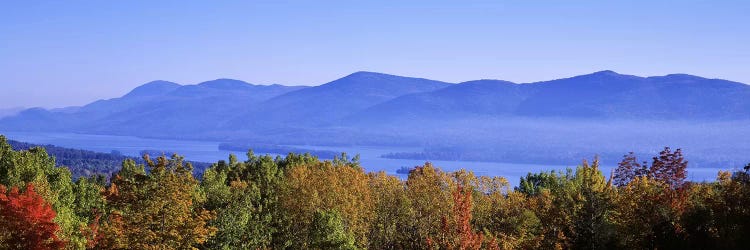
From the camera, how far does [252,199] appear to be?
59281mm

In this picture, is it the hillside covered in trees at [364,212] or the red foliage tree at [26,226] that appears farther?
the red foliage tree at [26,226]

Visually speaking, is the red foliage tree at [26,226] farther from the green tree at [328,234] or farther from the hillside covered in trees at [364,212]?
the green tree at [328,234]

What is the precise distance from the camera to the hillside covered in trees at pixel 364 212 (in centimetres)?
3253

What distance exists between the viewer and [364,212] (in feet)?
183

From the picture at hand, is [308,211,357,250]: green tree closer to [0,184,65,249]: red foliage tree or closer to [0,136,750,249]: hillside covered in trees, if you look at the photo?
[0,136,750,249]: hillside covered in trees

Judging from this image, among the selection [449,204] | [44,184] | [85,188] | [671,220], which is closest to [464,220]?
[671,220]

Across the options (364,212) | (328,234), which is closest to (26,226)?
(328,234)

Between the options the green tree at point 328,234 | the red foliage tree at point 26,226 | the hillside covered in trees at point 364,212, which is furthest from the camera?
the green tree at point 328,234

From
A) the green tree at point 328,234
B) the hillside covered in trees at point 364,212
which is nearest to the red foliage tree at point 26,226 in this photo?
the hillside covered in trees at point 364,212

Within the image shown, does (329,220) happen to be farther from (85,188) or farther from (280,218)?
(85,188)

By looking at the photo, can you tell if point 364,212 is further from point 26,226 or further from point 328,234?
point 26,226

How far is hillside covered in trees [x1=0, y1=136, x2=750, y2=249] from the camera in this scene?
1281 inches

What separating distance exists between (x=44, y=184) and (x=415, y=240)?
2549cm

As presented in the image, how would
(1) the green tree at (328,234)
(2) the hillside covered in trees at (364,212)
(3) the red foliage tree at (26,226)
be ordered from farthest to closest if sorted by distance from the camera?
(1) the green tree at (328,234) → (3) the red foliage tree at (26,226) → (2) the hillside covered in trees at (364,212)
